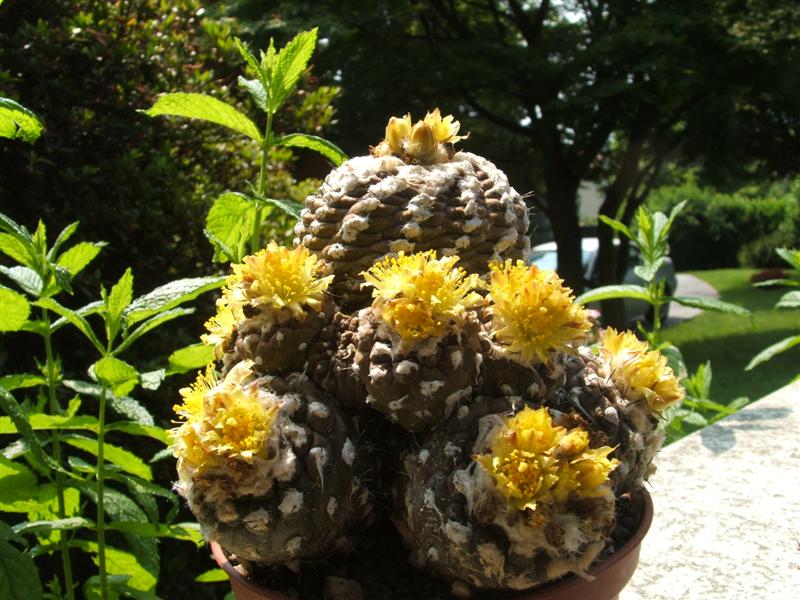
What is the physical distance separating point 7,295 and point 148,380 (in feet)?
0.72

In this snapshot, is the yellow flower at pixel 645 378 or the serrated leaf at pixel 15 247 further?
the serrated leaf at pixel 15 247

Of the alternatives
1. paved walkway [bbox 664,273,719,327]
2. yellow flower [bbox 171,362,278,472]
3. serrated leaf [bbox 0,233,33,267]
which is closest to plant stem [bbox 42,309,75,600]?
serrated leaf [bbox 0,233,33,267]

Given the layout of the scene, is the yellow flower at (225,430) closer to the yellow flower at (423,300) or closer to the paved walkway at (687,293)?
the yellow flower at (423,300)

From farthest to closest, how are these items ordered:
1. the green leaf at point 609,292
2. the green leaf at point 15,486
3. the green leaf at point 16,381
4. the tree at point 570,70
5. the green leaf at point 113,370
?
the tree at point 570,70 < the green leaf at point 609,292 < the green leaf at point 16,381 < the green leaf at point 15,486 < the green leaf at point 113,370

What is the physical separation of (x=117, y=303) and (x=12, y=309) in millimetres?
143

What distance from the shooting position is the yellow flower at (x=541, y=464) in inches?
27.5

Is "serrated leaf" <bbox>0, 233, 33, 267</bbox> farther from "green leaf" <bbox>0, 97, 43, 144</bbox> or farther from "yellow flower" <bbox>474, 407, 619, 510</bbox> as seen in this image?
"yellow flower" <bbox>474, 407, 619, 510</bbox>

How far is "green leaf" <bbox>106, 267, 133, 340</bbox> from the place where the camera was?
1006 mm

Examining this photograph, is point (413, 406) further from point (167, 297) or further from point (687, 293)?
point (687, 293)

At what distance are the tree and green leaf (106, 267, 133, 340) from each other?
5.13 m

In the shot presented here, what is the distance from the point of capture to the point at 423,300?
762mm

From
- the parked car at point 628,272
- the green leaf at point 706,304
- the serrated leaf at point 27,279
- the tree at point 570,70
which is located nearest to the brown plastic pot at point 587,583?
the serrated leaf at point 27,279

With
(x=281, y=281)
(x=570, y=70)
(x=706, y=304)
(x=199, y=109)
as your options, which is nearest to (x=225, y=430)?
(x=281, y=281)

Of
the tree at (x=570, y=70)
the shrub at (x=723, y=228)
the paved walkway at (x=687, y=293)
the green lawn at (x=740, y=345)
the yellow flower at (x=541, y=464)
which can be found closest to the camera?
the yellow flower at (x=541, y=464)
